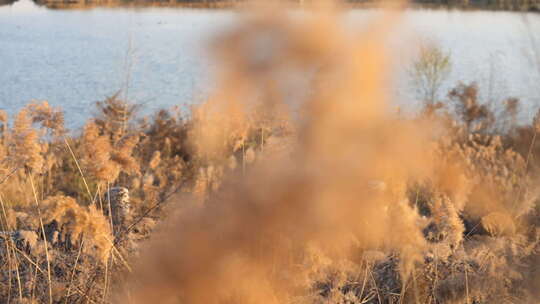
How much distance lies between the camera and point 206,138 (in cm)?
611

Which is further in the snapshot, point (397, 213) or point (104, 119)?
point (104, 119)

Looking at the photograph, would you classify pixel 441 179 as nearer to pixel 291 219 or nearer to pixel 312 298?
pixel 312 298

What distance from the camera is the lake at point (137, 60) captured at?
359 inches

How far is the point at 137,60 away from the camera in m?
8.20

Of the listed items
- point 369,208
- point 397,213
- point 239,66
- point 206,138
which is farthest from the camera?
point 206,138

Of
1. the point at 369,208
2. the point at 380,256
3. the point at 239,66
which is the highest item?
the point at 239,66

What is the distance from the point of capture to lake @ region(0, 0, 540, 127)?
9.12 meters

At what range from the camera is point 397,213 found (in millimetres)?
1444

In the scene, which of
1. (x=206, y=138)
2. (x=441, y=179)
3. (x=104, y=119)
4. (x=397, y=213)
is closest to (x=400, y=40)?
(x=397, y=213)

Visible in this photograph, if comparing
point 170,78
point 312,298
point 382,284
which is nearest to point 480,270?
point 382,284

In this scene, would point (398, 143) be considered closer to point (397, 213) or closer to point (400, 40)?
point (400, 40)

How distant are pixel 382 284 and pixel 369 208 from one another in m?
1.59

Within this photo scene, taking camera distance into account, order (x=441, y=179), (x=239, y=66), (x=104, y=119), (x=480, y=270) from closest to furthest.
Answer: (x=239, y=66), (x=480, y=270), (x=441, y=179), (x=104, y=119)

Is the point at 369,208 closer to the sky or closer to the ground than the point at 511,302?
closer to the sky
